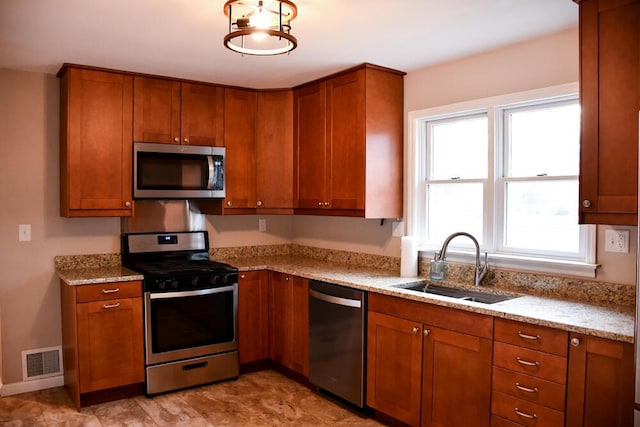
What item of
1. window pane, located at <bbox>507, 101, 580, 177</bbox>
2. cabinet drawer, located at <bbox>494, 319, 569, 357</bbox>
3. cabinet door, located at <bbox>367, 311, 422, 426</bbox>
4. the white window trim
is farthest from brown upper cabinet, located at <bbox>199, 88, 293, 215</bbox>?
cabinet drawer, located at <bbox>494, 319, 569, 357</bbox>

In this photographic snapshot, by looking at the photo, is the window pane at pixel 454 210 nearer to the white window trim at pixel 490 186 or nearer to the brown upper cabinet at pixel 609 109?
the white window trim at pixel 490 186

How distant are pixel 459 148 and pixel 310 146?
118cm

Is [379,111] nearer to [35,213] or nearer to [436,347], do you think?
[436,347]

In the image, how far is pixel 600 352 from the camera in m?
2.03

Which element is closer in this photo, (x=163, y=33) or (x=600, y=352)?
(x=600, y=352)

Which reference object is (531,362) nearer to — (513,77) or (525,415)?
(525,415)

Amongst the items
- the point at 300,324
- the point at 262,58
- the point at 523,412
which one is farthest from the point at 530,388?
the point at 262,58

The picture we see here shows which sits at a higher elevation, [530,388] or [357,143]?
[357,143]

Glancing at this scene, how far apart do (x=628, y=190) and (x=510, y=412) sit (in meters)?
1.14

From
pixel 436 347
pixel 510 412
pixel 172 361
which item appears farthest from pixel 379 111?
pixel 172 361

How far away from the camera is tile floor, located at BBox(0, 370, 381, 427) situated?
3.10m

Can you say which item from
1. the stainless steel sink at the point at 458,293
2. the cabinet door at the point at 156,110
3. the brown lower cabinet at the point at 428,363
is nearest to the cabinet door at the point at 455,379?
the brown lower cabinet at the point at 428,363

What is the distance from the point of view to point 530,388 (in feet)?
7.42

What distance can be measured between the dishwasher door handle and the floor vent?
1980mm
